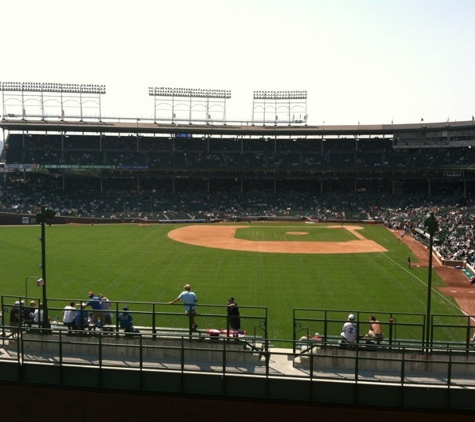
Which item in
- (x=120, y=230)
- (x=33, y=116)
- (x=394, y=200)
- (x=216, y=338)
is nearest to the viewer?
Result: (x=216, y=338)

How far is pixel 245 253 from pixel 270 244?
5205 mm

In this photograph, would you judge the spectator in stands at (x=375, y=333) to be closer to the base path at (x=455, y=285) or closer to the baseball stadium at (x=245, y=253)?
the baseball stadium at (x=245, y=253)

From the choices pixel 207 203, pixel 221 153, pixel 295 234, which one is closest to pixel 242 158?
pixel 221 153

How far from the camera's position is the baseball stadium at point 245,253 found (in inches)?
395

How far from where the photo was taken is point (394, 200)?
6744cm

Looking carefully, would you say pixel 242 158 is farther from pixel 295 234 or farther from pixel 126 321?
pixel 126 321

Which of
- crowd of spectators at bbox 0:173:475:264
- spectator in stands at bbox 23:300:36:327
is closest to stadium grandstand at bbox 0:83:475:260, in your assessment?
crowd of spectators at bbox 0:173:475:264

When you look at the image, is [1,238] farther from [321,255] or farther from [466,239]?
[466,239]

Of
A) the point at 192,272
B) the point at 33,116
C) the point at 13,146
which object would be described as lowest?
the point at 192,272

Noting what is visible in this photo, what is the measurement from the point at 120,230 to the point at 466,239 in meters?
33.7

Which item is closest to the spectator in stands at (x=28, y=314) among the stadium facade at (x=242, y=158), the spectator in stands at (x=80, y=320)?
the spectator in stands at (x=80, y=320)

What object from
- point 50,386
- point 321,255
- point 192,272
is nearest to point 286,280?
point 192,272

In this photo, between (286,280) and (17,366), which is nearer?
(17,366)

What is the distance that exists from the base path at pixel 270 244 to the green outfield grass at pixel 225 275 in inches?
64.7
